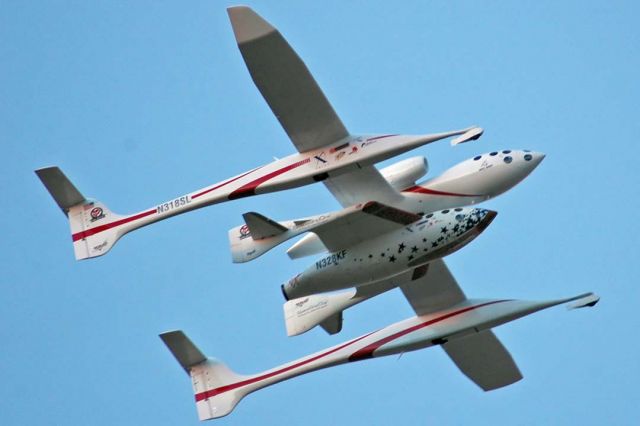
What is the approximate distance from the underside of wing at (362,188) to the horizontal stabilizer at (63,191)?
846 cm

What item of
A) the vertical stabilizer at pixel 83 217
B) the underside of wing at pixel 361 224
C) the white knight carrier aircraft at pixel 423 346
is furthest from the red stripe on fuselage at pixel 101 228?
the underside of wing at pixel 361 224

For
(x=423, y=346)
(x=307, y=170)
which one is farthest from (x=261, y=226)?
(x=423, y=346)

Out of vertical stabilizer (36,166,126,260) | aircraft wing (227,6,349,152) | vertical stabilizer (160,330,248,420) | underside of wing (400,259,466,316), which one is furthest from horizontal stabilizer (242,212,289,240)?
vertical stabilizer (160,330,248,420)

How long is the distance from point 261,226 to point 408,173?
5.27 metres

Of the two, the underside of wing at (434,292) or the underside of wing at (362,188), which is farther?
the underside of wing at (434,292)

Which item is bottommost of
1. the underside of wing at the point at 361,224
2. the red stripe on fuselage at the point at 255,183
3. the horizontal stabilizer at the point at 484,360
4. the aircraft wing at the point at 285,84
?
the horizontal stabilizer at the point at 484,360

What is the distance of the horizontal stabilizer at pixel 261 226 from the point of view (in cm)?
5081

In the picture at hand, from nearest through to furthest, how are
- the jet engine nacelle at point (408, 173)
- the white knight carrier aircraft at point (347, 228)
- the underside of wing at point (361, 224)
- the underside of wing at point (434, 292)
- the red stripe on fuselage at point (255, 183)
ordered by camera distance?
the white knight carrier aircraft at point (347, 228) → the red stripe on fuselage at point (255, 183) → the underside of wing at point (361, 224) → the jet engine nacelle at point (408, 173) → the underside of wing at point (434, 292)

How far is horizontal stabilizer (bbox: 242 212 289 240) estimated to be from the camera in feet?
167

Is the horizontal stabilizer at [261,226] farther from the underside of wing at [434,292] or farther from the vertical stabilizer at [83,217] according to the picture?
the underside of wing at [434,292]

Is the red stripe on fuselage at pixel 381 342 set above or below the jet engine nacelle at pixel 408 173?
below

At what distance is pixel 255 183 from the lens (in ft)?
168

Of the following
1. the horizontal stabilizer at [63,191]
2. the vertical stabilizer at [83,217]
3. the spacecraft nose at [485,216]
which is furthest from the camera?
the horizontal stabilizer at [63,191]

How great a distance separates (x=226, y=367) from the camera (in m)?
56.9
